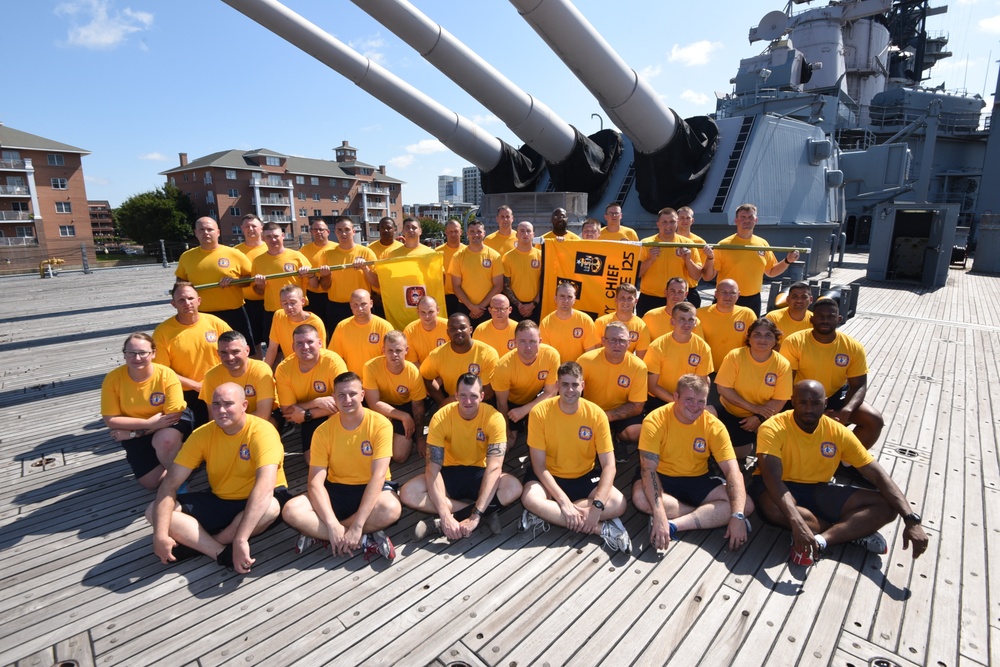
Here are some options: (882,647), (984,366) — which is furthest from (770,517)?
(984,366)

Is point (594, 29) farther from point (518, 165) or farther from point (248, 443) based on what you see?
point (248, 443)

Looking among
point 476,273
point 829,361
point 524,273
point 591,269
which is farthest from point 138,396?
point 829,361

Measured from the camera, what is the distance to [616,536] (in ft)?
10.5

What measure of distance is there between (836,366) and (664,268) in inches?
84.3

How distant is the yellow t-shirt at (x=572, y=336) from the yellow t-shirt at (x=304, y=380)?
72.3 inches

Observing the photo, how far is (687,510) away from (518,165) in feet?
33.9

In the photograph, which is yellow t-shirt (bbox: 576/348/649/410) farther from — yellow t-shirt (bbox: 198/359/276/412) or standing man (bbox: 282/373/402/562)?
yellow t-shirt (bbox: 198/359/276/412)

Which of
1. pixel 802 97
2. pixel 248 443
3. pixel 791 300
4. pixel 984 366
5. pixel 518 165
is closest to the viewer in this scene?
pixel 248 443

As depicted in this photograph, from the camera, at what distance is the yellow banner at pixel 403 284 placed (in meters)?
5.64

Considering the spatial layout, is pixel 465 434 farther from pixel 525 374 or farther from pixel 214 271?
pixel 214 271

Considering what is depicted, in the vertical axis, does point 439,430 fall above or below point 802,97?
below

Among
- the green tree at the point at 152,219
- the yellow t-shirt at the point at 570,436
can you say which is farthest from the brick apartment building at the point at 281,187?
the yellow t-shirt at the point at 570,436

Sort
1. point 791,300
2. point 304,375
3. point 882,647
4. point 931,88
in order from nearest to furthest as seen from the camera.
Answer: point 882,647 < point 304,375 < point 791,300 < point 931,88

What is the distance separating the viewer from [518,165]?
1238 cm
